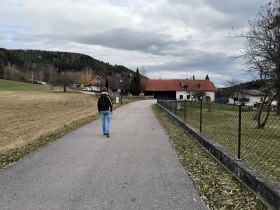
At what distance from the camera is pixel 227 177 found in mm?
7207

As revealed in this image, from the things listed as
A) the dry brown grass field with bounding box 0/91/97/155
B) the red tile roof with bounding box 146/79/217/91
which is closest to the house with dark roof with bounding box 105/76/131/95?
the red tile roof with bounding box 146/79/217/91

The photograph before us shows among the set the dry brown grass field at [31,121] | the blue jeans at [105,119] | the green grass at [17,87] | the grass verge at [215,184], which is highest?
the green grass at [17,87]

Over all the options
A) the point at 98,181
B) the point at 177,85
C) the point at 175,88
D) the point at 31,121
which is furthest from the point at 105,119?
the point at 177,85

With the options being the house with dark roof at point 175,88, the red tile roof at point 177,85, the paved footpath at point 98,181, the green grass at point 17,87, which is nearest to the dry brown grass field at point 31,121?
the paved footpath at point 98,181

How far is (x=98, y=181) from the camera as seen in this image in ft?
22.6

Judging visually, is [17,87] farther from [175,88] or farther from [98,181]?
[98,181]

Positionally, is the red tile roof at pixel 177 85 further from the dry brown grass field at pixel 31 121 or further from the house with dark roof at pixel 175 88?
the dry brown grass field at pixel 31 121

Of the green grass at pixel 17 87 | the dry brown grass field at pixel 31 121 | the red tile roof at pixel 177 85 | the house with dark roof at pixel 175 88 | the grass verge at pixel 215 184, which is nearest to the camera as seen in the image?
the grass verge at pixel 215 184

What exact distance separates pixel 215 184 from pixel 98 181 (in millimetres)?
2010

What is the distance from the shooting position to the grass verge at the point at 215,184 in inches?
220

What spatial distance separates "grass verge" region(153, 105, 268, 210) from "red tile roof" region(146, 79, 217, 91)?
338ft

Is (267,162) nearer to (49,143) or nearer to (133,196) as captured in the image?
(133,196)

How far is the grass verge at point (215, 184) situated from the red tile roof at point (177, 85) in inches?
4058

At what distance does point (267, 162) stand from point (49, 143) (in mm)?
6589
